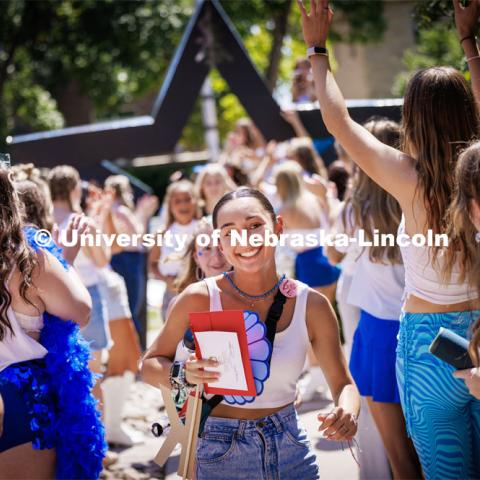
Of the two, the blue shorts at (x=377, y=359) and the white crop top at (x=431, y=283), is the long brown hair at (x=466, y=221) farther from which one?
the blue shorts at (x=377, y=359)

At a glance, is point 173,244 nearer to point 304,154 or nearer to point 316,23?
point 304,154

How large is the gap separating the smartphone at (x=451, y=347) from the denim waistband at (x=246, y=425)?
688 mm

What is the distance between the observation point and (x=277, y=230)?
2.75 metres

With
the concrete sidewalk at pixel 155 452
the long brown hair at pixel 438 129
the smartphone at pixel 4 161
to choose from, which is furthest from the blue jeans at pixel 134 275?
the long brown hair at pixel 438 129

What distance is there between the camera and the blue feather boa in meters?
2.72

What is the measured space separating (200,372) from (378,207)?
170 cm

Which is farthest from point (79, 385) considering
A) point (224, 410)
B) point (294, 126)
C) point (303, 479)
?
point (294, 126)

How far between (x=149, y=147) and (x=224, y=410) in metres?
5.24

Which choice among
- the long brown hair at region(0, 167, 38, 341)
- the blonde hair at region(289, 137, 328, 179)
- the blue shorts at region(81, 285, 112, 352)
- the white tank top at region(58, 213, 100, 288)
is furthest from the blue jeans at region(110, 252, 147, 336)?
the long brown hair at region(0, 167, 38, 341)

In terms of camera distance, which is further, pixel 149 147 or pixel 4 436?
pixel 149 147

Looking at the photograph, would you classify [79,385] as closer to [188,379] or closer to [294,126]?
[188,379]

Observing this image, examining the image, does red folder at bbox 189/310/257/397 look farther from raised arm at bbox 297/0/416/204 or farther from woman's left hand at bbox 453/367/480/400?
raised arm at bbox 297/0/416/204

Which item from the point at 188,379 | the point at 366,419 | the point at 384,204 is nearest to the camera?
the point at 188,379

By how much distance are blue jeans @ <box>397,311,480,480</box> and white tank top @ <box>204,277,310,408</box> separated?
403 mm
